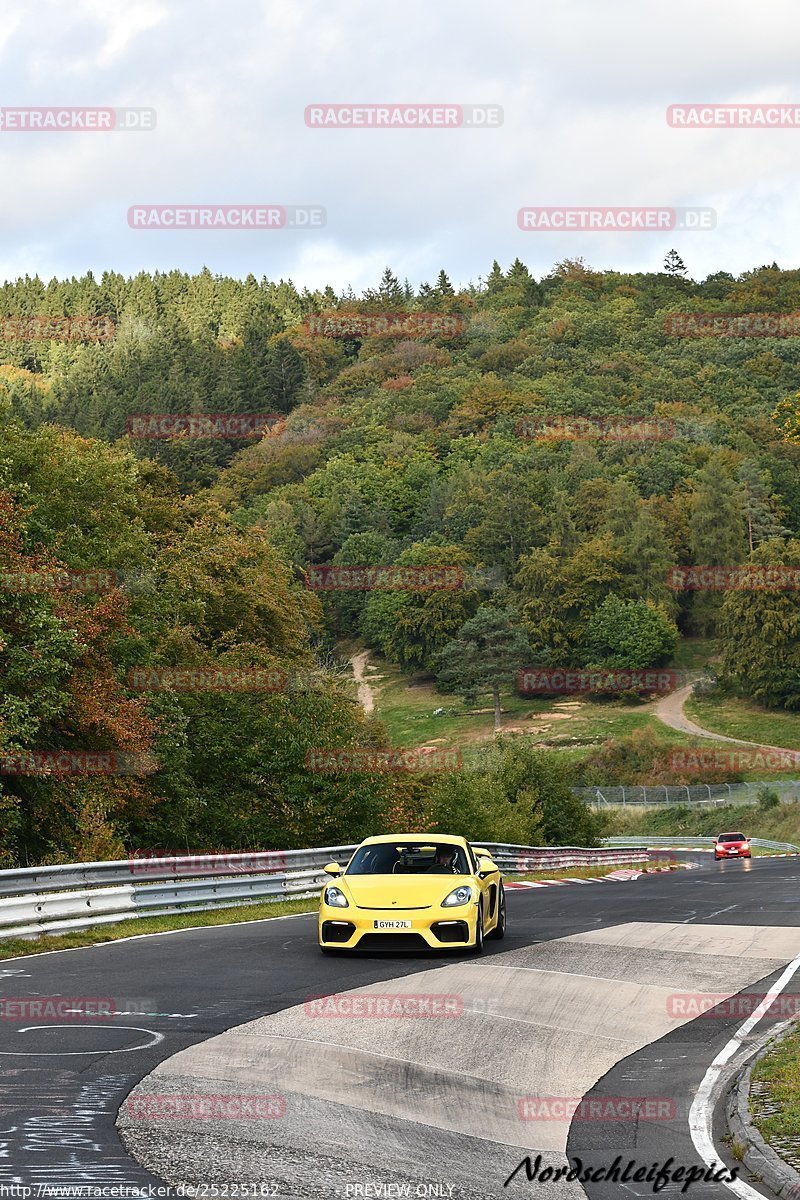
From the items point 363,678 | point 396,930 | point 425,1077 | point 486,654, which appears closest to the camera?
point 425,1077

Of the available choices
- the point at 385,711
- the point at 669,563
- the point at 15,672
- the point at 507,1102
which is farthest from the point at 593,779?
the point at 507,1102

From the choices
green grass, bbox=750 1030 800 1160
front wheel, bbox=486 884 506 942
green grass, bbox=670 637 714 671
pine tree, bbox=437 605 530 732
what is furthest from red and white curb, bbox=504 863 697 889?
green grass, bbox=670 637 714 671

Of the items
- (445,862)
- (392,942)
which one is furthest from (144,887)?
(392,942)

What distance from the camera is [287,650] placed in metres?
56.1

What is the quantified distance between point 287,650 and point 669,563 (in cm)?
10682

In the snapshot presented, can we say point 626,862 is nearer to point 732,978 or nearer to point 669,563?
point 732,978

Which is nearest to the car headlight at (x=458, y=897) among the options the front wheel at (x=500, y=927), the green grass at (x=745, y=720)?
the front wheel at (x=500, y=927)

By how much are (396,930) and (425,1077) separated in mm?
6072

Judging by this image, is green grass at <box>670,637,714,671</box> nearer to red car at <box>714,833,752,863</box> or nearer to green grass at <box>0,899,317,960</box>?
red car at <box>714,833,752,863</box>

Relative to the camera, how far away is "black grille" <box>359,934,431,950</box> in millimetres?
15609

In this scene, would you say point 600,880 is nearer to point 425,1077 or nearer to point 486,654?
point 425,1077

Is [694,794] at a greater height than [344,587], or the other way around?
[344,587]

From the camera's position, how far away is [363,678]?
15688cm

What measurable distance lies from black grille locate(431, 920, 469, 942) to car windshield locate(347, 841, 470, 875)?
1.01 meters
